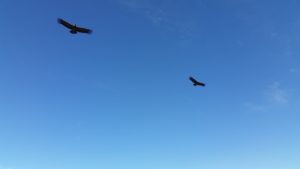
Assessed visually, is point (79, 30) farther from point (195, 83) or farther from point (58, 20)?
point (195, 83)

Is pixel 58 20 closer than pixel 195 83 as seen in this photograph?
Yes

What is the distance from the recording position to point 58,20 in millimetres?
64250

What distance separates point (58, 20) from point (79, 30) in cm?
413

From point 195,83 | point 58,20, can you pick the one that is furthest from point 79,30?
point 195,83

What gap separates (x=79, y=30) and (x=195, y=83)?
1087 inches

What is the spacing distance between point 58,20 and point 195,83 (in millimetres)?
31697

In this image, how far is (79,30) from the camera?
6744cm

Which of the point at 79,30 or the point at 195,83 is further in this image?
the point at 195,83
